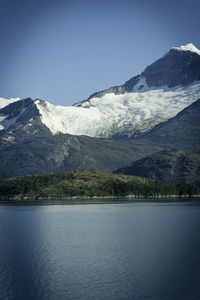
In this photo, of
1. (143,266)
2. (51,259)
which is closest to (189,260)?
(143,266)

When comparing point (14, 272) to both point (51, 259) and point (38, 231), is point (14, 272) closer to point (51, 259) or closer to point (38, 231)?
point (51, 259)

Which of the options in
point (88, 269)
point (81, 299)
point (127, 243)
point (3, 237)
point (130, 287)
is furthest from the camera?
point (3, 237)

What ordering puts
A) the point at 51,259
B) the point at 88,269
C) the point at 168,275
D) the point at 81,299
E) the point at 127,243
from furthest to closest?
the point at 127,243 → the point at 51,259 → the point at 88,269 → the point at 168,275 → the point at 81,299

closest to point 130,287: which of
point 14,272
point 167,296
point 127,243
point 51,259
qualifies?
point 167,296

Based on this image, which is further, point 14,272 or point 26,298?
point 14,272

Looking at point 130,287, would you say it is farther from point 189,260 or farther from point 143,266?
point 189,260

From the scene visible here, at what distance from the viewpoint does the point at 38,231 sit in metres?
189

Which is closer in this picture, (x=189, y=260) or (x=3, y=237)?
(x=189, y=260)

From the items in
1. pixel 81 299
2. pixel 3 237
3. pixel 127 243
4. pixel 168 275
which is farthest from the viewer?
pixel 3 237

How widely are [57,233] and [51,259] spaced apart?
56196 mm

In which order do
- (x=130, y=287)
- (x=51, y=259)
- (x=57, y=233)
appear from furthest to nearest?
(x=57, y=233)
(x=51, y=259)
(x=130, y=287)

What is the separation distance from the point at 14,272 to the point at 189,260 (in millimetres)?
37937

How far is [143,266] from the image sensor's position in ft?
380

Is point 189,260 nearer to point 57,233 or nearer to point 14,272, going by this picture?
point 14,272
